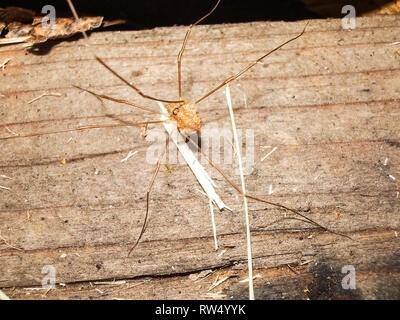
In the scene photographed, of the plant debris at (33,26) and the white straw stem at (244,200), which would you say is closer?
the white straw stem at (244,200)

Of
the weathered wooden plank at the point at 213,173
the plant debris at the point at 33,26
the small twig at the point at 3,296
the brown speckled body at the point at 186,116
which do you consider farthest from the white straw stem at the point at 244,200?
the small twig at the point at 3,296

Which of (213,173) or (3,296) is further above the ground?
(213,173)

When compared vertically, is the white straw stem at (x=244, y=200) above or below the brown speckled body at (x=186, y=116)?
below

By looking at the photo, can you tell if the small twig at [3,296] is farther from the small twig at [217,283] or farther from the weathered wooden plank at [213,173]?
the small twig at [217,283]

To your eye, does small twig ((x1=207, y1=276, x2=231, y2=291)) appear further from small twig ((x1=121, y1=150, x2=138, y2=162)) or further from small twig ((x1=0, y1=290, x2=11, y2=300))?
small twig ((x1=0, y1=290, x2=11, y2=300))

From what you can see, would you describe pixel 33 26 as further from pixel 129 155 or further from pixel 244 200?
pixel 244 200

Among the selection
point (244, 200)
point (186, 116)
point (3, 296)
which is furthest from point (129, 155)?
point (3, 296)

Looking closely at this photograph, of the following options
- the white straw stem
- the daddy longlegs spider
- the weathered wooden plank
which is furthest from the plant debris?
the white straw stem

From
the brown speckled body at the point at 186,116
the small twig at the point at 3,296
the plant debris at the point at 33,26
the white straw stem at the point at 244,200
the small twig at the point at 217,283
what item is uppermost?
the plant debris at the point at 33,26

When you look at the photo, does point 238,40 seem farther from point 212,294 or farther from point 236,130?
point 212,294
